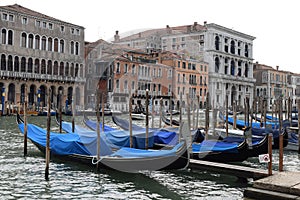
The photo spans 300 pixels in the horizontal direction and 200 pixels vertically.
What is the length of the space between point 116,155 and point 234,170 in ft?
4.30

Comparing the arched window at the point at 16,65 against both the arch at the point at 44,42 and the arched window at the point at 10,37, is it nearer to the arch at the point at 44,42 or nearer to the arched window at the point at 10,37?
the arched window at the point at 10,37

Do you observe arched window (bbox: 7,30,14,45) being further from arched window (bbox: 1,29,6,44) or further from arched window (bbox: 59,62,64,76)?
arched window (bbox: 59,62,64,76)

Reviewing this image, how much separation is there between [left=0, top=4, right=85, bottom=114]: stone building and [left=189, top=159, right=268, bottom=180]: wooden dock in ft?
37.7

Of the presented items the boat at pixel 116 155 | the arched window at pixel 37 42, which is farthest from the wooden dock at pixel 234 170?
the arched window at pixel 37 42

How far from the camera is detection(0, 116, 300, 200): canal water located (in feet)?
12.3

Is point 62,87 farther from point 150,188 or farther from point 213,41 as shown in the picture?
point 150,188

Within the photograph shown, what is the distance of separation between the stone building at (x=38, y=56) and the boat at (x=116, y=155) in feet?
33.5

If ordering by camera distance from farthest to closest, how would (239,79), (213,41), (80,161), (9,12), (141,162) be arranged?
(239,79) < (213,41) < (9,12) < (80,161) < (141,162)

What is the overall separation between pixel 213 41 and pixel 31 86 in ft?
42.6

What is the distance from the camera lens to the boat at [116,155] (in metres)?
4.23

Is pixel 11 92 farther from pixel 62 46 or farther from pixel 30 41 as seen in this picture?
pixel 62 46

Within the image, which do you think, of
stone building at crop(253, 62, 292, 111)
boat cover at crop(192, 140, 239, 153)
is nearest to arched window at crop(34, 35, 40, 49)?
boat cover at crop(192, 140, 239, 153)

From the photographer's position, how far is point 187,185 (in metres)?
4.16

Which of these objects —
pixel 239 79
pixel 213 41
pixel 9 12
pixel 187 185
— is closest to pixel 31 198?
pixel 187 185
